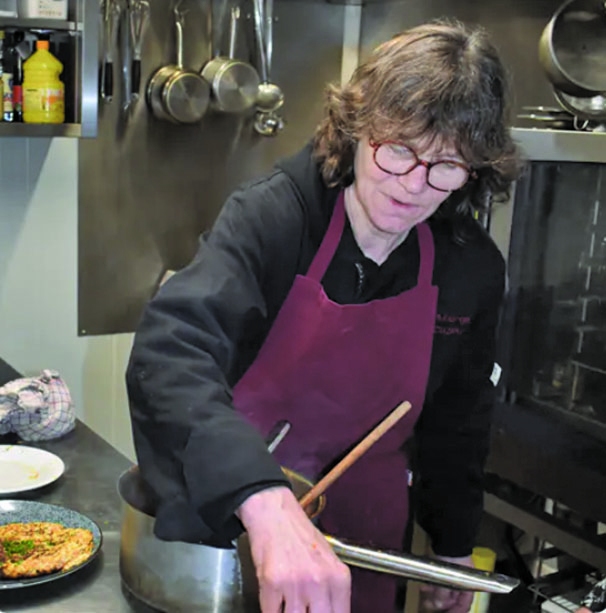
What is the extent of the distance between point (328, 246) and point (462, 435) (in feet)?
1.34

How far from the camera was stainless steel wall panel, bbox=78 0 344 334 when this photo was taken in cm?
259

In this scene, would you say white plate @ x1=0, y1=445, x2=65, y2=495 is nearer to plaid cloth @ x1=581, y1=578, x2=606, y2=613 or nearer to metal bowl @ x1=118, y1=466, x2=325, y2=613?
metal bowl @ x1=118, y1=466, x2=325, y2=613

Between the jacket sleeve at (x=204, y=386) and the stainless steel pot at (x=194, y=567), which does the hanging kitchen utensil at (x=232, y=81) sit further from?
the stainless steel pot at (x=194, y=567)

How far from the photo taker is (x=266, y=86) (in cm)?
271

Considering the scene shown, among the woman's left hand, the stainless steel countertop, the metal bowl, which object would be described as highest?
the metal bowl

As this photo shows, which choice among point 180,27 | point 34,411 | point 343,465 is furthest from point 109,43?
point 343,465

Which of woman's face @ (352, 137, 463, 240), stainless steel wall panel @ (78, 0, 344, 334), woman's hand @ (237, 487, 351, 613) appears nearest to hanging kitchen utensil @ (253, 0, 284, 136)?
stainless steel wall panel @ (78, 0, 344, 334)

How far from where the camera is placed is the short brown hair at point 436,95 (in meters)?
1.21

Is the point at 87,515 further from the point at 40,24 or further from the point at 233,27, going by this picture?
the point at 233,27

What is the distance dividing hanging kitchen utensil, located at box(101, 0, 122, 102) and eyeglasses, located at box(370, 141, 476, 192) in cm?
141

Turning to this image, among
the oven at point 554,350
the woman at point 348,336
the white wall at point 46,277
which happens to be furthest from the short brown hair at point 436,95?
the white wall at point 46,277

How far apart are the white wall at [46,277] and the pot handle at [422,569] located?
1.78m

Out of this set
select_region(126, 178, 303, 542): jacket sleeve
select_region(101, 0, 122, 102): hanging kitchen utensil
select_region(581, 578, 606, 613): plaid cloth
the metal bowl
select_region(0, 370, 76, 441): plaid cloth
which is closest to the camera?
select_region(126, 178, 303, 542): jacket sleeve

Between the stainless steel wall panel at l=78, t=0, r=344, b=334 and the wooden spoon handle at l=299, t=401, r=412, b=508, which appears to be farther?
the stainless steel wall panel at l=78, t=0, r=344, b=334
